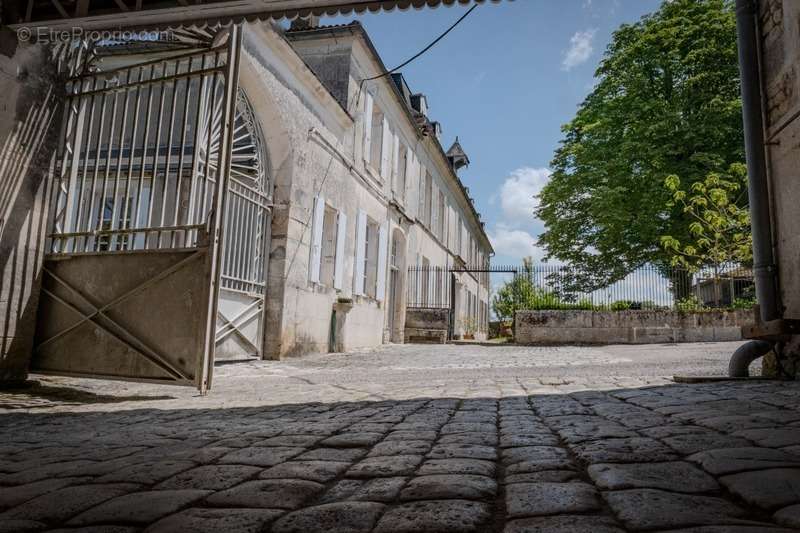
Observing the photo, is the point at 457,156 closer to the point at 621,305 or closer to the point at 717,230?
the point at 621,305

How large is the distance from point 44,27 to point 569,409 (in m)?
5.25

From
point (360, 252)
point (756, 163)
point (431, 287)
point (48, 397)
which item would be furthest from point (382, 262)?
point (48, 397)

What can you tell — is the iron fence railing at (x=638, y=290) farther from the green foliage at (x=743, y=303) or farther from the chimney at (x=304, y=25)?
the chimney at (x=304, y=25)

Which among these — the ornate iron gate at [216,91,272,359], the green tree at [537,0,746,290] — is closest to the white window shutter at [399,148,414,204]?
the green tree at [537,0,746,290]

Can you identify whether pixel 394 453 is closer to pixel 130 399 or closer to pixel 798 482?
pixel 798 482

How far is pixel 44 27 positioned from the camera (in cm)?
460

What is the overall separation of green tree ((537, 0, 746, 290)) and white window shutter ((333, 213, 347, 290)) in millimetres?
10037

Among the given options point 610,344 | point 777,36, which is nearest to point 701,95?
point 610,344

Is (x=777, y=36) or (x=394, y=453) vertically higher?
(x=777, y=36)

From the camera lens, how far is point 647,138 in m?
17.7

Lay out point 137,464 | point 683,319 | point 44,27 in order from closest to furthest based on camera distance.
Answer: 1. point 137,464
2. point 44,27
3. point 683,319

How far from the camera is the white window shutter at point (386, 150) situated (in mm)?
14570

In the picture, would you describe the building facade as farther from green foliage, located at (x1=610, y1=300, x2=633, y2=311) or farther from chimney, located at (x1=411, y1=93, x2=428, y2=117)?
green foliage, located at (x1=610, y1=300, x2=633, y2=311)

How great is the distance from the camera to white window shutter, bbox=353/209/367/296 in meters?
12.6
